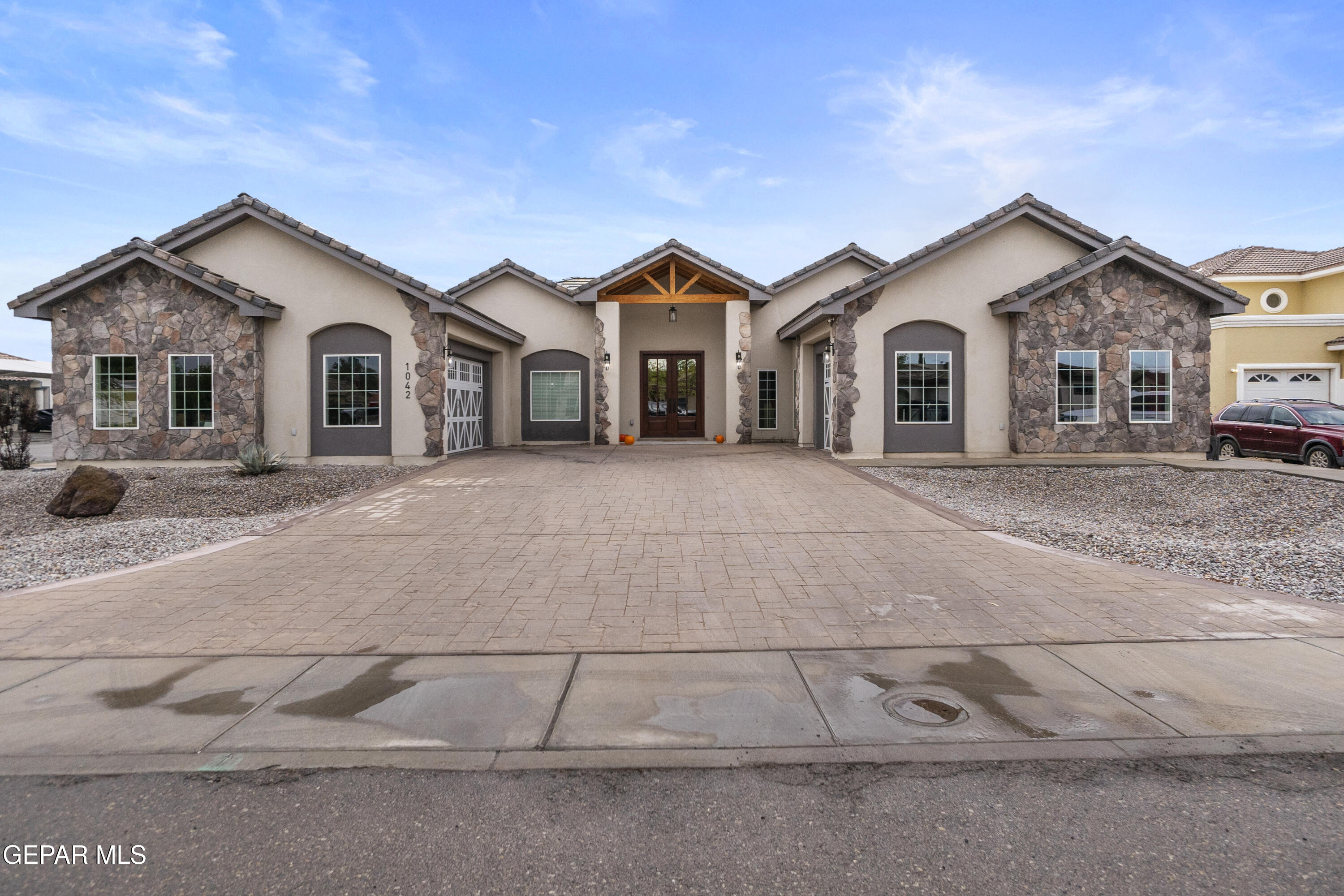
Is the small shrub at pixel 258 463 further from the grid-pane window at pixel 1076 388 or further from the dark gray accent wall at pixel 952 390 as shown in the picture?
the grid-pane window at pixel 1076 388

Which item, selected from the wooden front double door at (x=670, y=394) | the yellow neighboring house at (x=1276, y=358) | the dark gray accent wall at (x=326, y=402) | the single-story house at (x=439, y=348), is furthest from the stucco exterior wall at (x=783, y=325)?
the yellow neighboring house at (x=1276, y=358)

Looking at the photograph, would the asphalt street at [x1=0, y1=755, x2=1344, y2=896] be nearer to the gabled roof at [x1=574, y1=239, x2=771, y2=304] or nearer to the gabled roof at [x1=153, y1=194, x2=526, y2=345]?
the gabled roof at [x1=153, y1=194, x2=526, y2=345]

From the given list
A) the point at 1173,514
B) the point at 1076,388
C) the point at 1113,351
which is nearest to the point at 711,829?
the point at 1173,514

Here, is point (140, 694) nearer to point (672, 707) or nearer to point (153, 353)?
point (672, 707)

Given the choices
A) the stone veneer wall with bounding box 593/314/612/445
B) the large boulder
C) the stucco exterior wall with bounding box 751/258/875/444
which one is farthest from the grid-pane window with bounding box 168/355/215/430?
the stucco exterior wall with bounding box 751/258/875/444

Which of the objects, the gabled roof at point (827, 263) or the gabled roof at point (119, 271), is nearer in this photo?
the gabled roof at point (119, 271)

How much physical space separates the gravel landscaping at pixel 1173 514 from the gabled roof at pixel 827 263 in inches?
334

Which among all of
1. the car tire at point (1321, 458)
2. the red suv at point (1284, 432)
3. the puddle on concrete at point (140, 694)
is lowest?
the puddle on concrete at point (140, 694)

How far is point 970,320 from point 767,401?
6657mm

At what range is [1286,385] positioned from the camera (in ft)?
76.2

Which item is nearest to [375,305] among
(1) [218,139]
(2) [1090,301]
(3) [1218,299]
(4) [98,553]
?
(1) [218,139]

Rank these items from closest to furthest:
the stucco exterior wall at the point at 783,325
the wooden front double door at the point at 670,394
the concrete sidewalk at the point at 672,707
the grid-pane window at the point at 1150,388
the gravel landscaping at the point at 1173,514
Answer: the concrete sidewalk at the point at 672,707 < the gravel landscaping at the point at 1173,514 < the grid-pane window at the point at 1150,388 < the stucco exterior wall at the point at 783,325 < the wooden front double door at the point at 670,394

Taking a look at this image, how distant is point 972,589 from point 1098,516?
4.99 m

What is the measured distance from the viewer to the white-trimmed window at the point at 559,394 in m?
20.3
